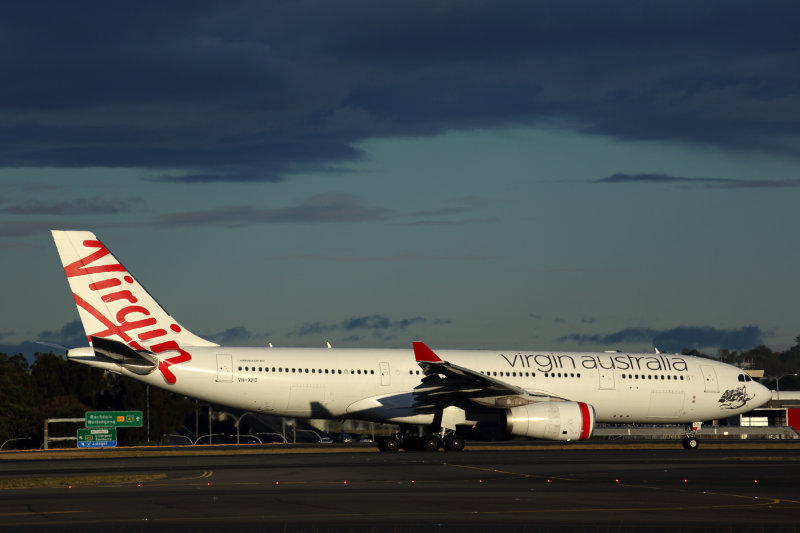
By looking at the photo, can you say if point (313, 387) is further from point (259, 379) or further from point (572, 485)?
point (572, 485)

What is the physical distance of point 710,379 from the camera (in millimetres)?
40906

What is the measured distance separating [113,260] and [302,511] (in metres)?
21.9

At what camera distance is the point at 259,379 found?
35.6m

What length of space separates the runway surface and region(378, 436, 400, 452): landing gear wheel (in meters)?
7.75

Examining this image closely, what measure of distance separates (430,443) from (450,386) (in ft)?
7.68

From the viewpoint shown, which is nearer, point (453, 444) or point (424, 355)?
point (424, 355)

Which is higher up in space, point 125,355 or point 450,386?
point 125,355

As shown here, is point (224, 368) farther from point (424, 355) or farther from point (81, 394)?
point (81, 394)

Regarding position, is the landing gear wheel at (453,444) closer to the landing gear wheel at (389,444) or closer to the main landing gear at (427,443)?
the main landing gear at (427,443)

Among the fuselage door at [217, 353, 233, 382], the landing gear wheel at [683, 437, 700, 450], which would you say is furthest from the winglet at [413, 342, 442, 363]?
the landing gear wheel at [683, 437, 700, 450]

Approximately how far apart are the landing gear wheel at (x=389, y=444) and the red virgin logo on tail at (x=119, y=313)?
25.8 feet

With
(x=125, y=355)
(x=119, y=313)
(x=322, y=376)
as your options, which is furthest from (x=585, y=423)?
(x=119, y=313)

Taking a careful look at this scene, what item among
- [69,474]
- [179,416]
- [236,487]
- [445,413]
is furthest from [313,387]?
[179,416]

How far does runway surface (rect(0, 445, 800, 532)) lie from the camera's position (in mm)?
15227
